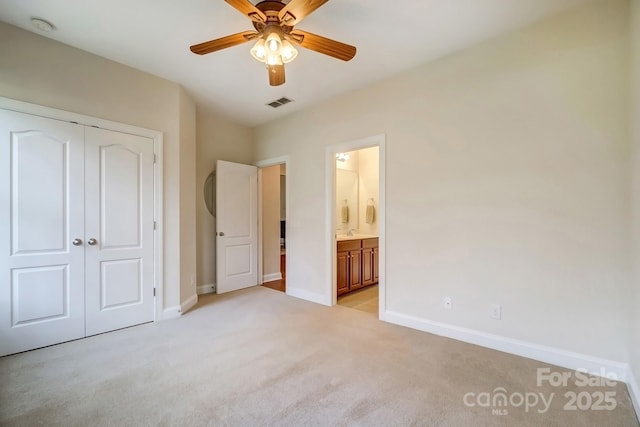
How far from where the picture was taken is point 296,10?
1.76m

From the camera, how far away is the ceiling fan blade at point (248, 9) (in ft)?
5.55

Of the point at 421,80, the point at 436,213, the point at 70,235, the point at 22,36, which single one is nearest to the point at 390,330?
the point at 436,213

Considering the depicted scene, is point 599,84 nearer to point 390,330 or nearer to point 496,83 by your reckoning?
point 496,83

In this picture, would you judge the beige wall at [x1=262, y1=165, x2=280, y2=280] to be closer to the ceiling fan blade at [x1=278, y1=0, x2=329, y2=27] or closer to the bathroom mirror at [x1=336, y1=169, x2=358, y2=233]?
the bathroom mirror at [x1=336, y1=169, x2=358, y2=233]

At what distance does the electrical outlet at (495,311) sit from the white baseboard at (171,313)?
3400 millimetres

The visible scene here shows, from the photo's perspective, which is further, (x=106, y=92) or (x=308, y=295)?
(x=308, y=295)

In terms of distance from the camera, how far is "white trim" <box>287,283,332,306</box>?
A: 3880 mm

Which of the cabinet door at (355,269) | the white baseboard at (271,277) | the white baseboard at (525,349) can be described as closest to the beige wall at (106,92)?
the white baseboard at (271,277)

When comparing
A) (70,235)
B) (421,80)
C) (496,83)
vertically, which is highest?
(421,80)

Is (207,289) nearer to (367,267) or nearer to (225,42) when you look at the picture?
(367,267)

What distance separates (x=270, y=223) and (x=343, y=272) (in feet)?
6.06

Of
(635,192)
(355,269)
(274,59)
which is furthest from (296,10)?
(355,269)

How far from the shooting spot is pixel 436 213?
9.43 ft

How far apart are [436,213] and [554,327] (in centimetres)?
131
